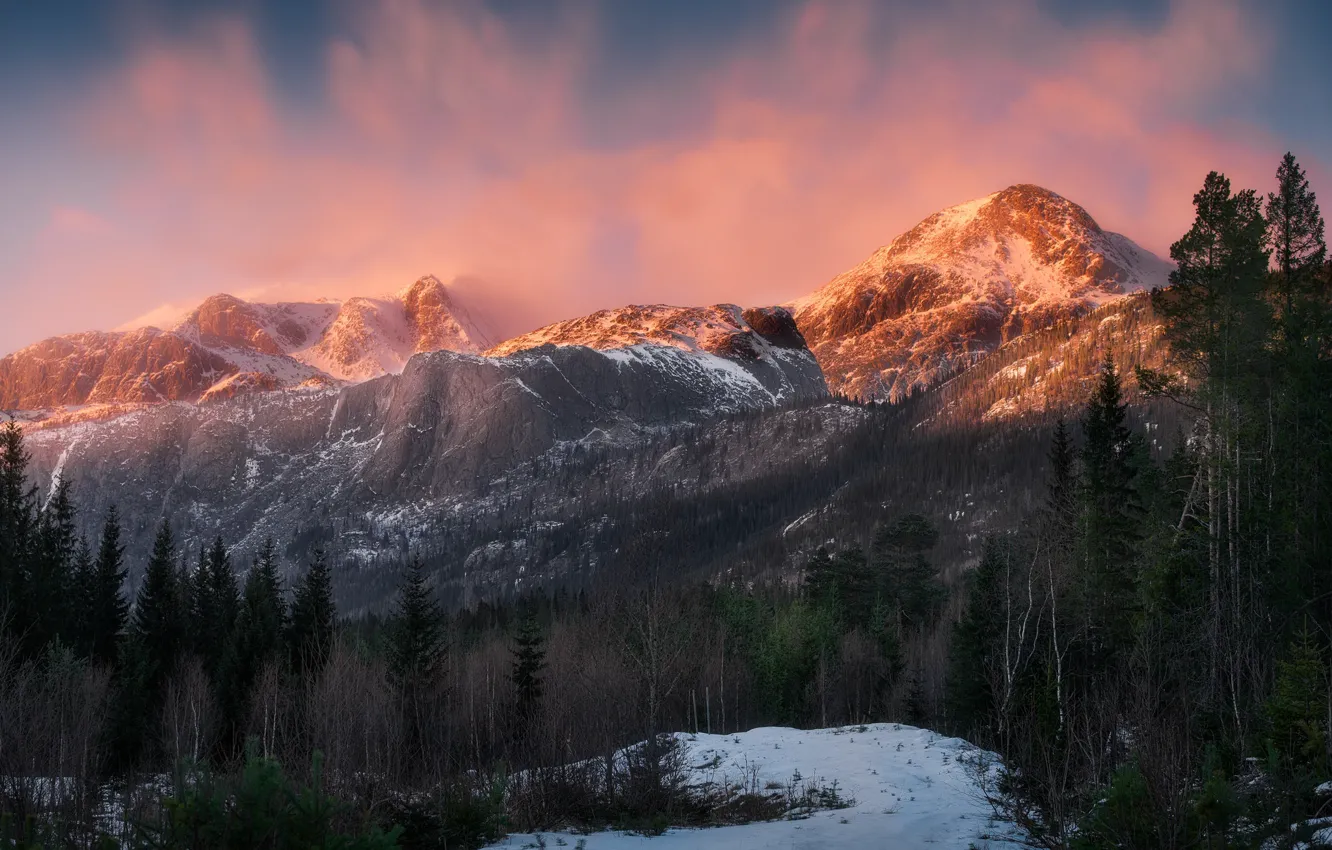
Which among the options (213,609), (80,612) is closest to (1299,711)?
(80,612)

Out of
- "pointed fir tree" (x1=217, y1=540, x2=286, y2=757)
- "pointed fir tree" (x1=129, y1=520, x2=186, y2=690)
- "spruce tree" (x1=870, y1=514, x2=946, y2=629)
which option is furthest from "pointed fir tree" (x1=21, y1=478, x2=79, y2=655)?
"spruce tree" (x1=870, y1=514, x2=946, y2=629)

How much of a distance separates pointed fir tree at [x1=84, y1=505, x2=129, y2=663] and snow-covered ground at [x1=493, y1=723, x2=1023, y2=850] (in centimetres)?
3262

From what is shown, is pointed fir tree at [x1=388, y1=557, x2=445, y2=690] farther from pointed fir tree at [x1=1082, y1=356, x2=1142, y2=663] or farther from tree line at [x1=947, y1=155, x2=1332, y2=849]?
pointed fir tree at [x1=1082, y1=356, x2=1142, y2=663]

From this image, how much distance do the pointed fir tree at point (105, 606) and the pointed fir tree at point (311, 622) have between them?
330 inches

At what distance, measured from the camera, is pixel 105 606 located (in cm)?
→ 4994

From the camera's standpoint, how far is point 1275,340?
26.1 metres

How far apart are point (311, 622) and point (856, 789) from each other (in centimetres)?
3417

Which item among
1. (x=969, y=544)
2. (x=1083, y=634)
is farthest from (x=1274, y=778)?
(x=969, y=544)

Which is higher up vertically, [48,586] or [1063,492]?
[1063,492]

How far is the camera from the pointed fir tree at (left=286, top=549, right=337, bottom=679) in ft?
156

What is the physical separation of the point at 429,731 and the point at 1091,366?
181 m

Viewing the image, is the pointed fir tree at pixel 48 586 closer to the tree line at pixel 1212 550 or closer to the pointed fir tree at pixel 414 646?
the pointed fir tree at pixel 414 646

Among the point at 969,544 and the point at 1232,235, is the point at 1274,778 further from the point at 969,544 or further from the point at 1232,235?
the point at 969,544

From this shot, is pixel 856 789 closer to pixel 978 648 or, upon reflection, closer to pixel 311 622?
pixel 978 648
